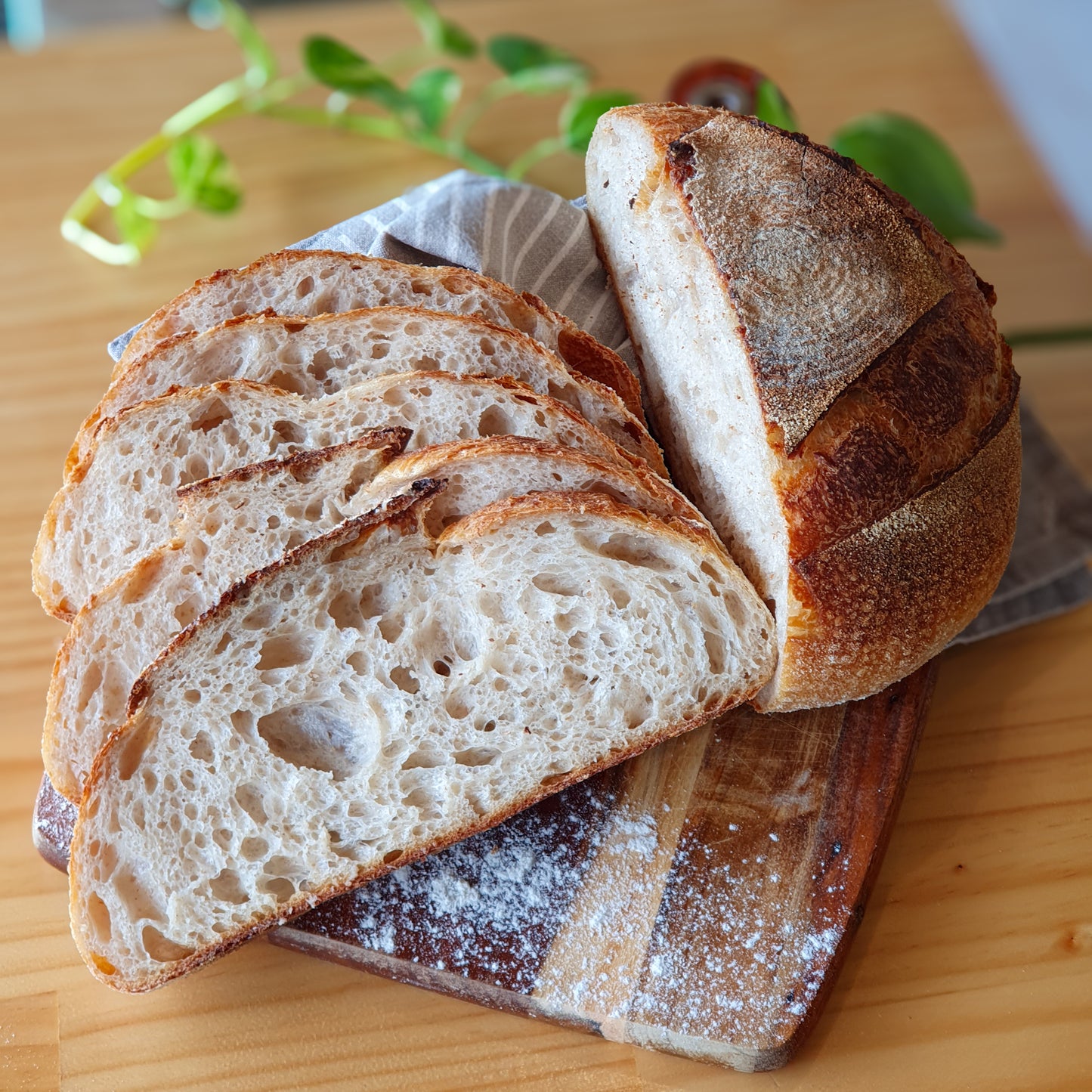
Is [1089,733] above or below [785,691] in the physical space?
below

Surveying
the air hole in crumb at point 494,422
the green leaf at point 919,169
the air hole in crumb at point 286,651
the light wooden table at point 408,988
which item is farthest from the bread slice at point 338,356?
the green leaf at point 919,169

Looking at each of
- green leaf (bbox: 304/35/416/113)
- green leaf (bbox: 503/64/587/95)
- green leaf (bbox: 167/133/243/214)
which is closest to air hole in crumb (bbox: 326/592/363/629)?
green leaf (bbox: 167/133/243/214)

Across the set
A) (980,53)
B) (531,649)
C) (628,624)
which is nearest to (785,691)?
(628,624)

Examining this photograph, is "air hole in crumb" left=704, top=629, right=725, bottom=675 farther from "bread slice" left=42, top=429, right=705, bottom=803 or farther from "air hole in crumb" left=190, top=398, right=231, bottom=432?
"air hole in crumb" left=190, top=398, right=231, bottom=432

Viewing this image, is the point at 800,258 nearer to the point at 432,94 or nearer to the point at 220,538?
the point at 220,538

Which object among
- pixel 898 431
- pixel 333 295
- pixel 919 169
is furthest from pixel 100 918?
pixel 919 169

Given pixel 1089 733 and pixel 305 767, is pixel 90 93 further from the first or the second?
pixel 1089 733

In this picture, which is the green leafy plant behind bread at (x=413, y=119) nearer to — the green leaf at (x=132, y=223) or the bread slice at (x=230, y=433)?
the green leaf at (x=132, y=223)
